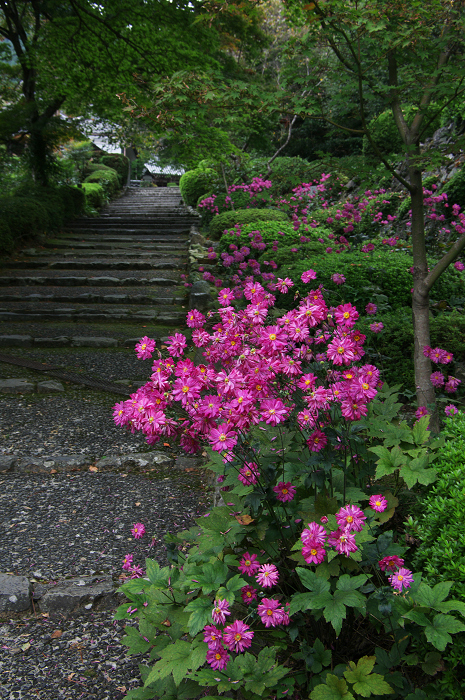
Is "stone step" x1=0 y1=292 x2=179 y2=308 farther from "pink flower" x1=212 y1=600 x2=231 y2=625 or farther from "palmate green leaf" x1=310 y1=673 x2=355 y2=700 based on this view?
"palmate green leaf" x1=310 y1=673 x2=355 y2=700

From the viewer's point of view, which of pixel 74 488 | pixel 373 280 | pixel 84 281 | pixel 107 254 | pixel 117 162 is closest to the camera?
pixel 74 488

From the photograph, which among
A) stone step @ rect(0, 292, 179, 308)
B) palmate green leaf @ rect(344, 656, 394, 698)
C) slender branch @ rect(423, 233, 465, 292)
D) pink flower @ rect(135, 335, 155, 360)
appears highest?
slender branch @ rect(423, 233, 465, 292)

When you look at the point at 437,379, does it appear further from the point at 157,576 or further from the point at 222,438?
the point at 157,576

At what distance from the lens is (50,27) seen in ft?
31.3

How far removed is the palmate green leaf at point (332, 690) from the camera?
1.30m

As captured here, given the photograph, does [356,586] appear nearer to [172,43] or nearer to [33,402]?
[33,402]

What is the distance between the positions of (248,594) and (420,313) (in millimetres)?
1929

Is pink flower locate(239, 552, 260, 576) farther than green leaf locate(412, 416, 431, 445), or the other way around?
green leaf locate(412, 416, 431, 445)

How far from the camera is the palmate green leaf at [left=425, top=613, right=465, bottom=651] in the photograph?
125 cm

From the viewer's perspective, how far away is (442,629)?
1279 mm

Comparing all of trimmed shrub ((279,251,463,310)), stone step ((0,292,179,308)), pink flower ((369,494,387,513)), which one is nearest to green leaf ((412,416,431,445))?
pink flower ((369,494,387,513))

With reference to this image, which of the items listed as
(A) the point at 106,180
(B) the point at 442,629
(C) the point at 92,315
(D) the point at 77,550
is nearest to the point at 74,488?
(D) the point at 77,550

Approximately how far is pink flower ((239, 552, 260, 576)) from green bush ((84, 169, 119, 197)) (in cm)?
1933

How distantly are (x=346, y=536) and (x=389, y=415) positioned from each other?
908 mm
